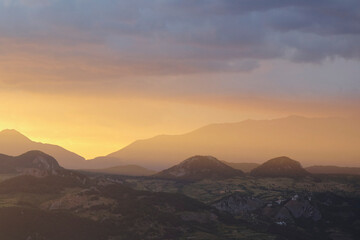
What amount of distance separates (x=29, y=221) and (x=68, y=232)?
16607 mm

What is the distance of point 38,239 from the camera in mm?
187750

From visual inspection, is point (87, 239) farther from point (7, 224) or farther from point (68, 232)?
point (7, 224)

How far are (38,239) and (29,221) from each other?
14.1 meters

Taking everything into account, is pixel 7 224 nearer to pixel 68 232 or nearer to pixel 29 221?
pixel 29 221

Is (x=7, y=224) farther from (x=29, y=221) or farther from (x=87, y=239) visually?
(x=87, y=239)

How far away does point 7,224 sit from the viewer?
195000 mm

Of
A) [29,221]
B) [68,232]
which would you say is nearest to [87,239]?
[68,232]

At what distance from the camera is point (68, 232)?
19938cm

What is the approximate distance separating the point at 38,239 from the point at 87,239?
19.8 metres

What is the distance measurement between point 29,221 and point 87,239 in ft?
82.7

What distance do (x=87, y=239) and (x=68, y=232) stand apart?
28.8ft

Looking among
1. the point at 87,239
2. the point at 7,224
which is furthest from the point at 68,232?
the point at 7,224

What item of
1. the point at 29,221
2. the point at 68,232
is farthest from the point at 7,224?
the point at 68,232

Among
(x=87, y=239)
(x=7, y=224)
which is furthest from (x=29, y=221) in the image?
(x=87, y=239)
